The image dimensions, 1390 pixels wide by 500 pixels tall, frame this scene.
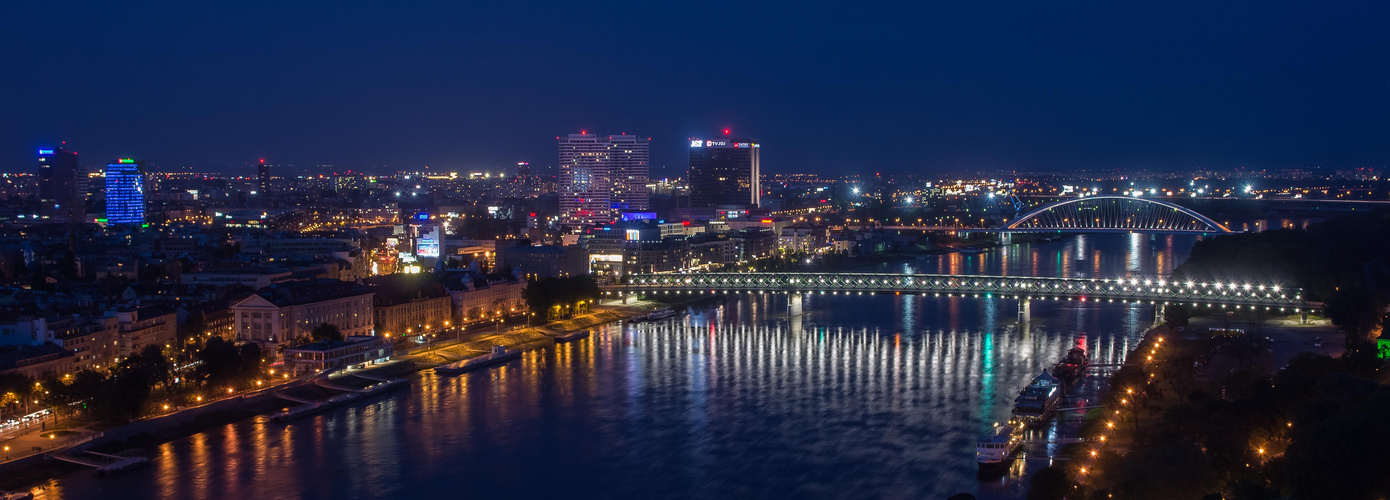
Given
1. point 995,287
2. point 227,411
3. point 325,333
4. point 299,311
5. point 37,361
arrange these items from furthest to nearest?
point 995,287, point 299,311, point 325,333, point 37,361, point 227,411

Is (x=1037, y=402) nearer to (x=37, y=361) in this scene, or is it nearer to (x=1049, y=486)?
(x=1049, y=486)

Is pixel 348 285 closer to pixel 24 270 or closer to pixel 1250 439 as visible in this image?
pixel 24 270

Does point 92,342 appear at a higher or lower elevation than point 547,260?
lower

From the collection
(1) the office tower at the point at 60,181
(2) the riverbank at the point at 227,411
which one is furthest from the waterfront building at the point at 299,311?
(1) the office tower at the point at 60,181

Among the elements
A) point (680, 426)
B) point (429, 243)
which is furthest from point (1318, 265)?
point (429, 243)

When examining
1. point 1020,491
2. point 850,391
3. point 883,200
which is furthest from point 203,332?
point 883,200
